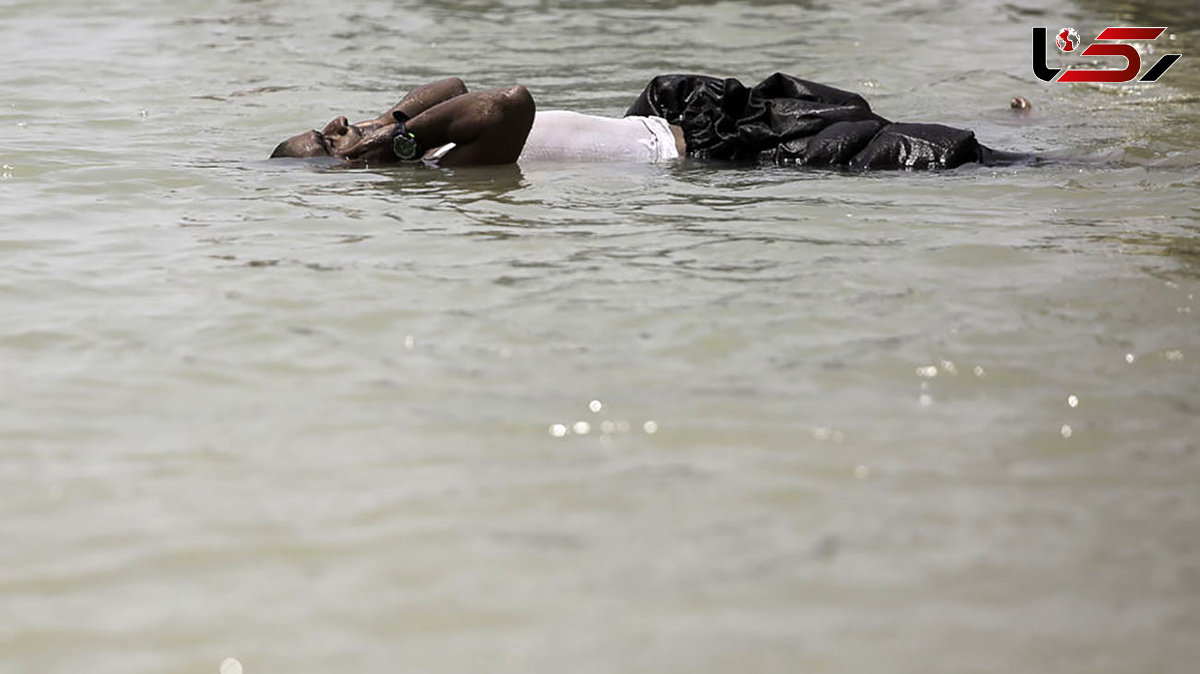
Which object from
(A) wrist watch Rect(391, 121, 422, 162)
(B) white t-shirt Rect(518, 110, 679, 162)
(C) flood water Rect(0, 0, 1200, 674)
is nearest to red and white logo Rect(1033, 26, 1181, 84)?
(C) flood water Rect(0, 0, 1200, 674)

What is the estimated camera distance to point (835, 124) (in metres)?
6.54

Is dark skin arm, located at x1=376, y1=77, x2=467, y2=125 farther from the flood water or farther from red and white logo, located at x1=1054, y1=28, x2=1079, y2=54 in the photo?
red and white logo, located at x1=1054, y1=28, x2=1079, y2=54

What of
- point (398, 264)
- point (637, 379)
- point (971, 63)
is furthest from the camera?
point (971, 63)

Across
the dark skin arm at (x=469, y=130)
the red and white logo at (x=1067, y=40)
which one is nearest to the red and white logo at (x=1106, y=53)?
the red and white logo at (x=1067, y=40)

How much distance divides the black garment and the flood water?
164 mm

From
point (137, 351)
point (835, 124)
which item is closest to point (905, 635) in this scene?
point (137, 351)

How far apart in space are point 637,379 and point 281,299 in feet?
4.48

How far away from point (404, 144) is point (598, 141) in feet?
3.04

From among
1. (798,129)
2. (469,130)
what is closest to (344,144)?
(469,130)

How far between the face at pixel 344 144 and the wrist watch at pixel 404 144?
0.22 feet

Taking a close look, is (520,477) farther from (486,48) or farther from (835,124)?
(486,48)

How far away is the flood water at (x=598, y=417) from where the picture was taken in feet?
8.10

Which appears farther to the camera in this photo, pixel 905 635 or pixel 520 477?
pixel 520 477

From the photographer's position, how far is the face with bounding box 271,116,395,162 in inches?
255
